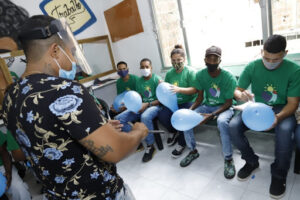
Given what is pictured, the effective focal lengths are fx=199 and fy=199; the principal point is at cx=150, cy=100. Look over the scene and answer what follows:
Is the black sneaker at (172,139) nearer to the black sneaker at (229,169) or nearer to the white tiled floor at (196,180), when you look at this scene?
the white tiled floor at (196,180)

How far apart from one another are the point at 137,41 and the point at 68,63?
9.65ft

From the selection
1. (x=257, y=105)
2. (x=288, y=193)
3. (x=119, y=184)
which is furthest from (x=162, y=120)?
(x=119, y=184)

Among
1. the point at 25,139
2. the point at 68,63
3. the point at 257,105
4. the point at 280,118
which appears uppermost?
the point at 68,63

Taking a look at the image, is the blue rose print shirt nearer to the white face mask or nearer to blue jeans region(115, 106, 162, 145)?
blue jeans region(115, 106, 162, 145)

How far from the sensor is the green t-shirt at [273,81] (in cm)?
165

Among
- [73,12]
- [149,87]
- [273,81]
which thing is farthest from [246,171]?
[73,12]

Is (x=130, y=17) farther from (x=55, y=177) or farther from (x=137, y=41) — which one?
(x=55, y=177)

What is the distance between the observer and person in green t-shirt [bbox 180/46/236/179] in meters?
1.96

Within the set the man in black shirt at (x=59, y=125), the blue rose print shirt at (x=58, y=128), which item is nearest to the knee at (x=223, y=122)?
the man in black shirt at (x=59, y=125)

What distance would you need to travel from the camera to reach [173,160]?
2.38 meters

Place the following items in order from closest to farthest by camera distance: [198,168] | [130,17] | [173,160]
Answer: [198,168] → [173,160] → [130,17]

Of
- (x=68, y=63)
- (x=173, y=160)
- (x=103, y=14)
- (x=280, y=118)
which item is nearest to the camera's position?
(x=68, y=63)

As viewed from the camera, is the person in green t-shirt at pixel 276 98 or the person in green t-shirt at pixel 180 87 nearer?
the person in green t-shirt at pixel 276 98

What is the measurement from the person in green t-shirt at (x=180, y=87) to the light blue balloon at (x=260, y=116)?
90 centimetres
